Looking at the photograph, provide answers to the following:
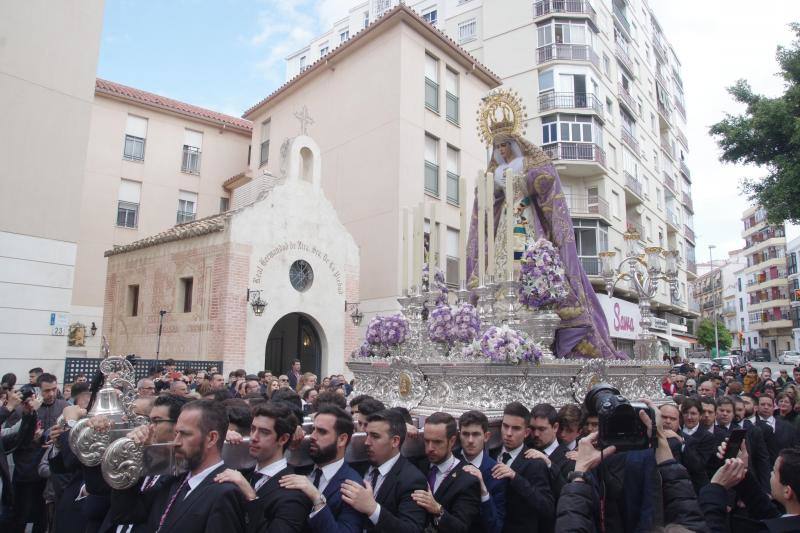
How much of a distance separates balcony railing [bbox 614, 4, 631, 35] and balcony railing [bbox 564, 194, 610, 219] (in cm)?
1104

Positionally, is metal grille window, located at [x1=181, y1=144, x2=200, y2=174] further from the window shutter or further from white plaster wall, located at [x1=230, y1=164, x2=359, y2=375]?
white plaster wall, located at [x1=230, y1=164, x2=359, y2=375]

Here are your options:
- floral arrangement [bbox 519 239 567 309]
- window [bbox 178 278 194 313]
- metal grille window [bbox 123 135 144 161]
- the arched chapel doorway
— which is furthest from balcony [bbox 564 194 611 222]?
floral arrangement [bbox 519 239 567 309]

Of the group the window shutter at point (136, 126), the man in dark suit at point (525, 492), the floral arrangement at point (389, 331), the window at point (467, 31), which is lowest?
the man in dark suit at point (525, 492)

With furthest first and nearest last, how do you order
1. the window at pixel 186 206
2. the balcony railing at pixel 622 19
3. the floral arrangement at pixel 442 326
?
the balcony railing at pixel 622 19
the window at pixel 186 206
the floral arrangement at pixel 442 326

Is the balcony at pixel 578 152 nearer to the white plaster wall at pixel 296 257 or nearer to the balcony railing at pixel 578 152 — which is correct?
the balcony railing at pixel 578 152

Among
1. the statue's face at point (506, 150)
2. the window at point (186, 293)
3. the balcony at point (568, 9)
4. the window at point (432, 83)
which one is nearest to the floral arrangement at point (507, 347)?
the statue's face at point (506, 150)

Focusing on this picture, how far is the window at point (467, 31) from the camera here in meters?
30.6

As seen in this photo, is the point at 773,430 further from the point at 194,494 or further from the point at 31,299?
the point at 31,299

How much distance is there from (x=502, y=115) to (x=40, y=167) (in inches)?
346

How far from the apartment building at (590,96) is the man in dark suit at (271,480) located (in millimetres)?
19610

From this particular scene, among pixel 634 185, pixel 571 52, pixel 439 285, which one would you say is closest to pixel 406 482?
pixel 439 285

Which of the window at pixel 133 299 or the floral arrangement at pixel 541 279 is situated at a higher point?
the window at pixel 133 299

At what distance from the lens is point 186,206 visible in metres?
24.1

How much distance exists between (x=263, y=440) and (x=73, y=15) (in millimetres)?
12130
